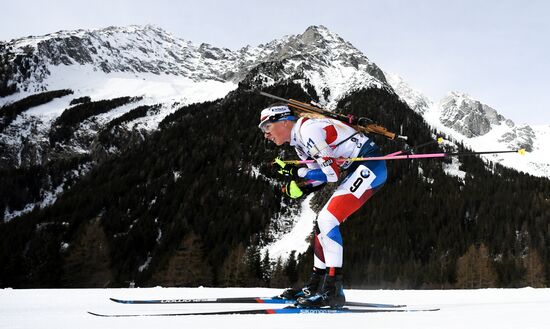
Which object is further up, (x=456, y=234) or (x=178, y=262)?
(x=456, y=234)

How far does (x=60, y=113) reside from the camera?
183 m

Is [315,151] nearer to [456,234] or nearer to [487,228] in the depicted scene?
[456,234]

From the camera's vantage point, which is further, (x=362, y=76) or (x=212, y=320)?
(x=362, y=76)

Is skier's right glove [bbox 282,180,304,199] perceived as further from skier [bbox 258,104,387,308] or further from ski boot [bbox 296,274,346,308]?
ski boot [bbox 296,274,346,308]

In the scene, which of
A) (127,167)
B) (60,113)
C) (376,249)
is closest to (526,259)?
(376,249)

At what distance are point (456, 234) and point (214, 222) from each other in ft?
154

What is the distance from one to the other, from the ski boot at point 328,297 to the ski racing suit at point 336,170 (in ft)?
0.60

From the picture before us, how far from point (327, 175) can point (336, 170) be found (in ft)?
0.41

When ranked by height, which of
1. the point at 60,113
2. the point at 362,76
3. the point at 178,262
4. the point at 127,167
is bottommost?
the point at 178,262

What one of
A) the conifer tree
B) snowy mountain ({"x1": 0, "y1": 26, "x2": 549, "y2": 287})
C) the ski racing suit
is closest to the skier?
the ski racing suit

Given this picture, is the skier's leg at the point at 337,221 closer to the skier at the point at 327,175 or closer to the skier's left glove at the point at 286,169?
the skier at the point at 327,175

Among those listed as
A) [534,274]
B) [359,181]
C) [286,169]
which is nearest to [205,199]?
[534,274]

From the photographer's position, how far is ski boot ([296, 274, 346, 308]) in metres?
4.79

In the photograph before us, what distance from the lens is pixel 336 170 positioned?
5.24 m
